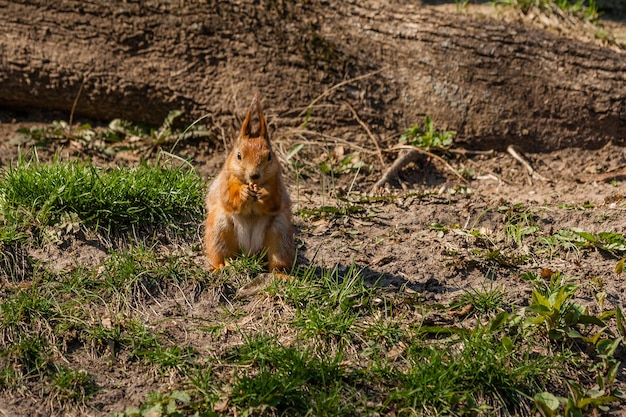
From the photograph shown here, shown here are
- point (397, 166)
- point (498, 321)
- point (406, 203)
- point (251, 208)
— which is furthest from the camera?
point (397, 166)

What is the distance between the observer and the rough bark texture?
6.76 m

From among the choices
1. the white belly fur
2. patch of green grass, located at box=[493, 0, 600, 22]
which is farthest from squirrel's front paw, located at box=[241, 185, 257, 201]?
patch of green grass, located at box=[493, 0, 600, 22]

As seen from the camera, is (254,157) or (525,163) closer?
(254,157)

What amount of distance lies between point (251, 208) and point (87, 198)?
1.10m

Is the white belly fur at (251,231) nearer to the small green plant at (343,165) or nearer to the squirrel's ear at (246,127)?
the squirrel's ear at (246,127)

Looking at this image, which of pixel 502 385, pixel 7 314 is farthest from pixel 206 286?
pixel 502 385

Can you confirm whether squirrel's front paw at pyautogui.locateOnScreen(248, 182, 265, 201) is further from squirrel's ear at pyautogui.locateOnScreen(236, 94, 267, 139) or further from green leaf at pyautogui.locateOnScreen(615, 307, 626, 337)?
green leaf at pyautogui.locateOnScreen(615, 307, 626, 337)

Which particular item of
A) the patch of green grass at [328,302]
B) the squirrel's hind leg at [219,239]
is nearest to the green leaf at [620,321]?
the patch of green grass at [328,302]

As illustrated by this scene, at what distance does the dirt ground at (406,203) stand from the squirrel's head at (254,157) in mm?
717

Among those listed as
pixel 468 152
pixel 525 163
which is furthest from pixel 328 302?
pixel 525 163

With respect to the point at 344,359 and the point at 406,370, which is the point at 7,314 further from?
the point at 406,370

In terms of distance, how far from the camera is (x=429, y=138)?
22.4 feet

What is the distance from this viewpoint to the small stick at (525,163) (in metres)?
6.68

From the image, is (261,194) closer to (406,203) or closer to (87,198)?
(87,198)
